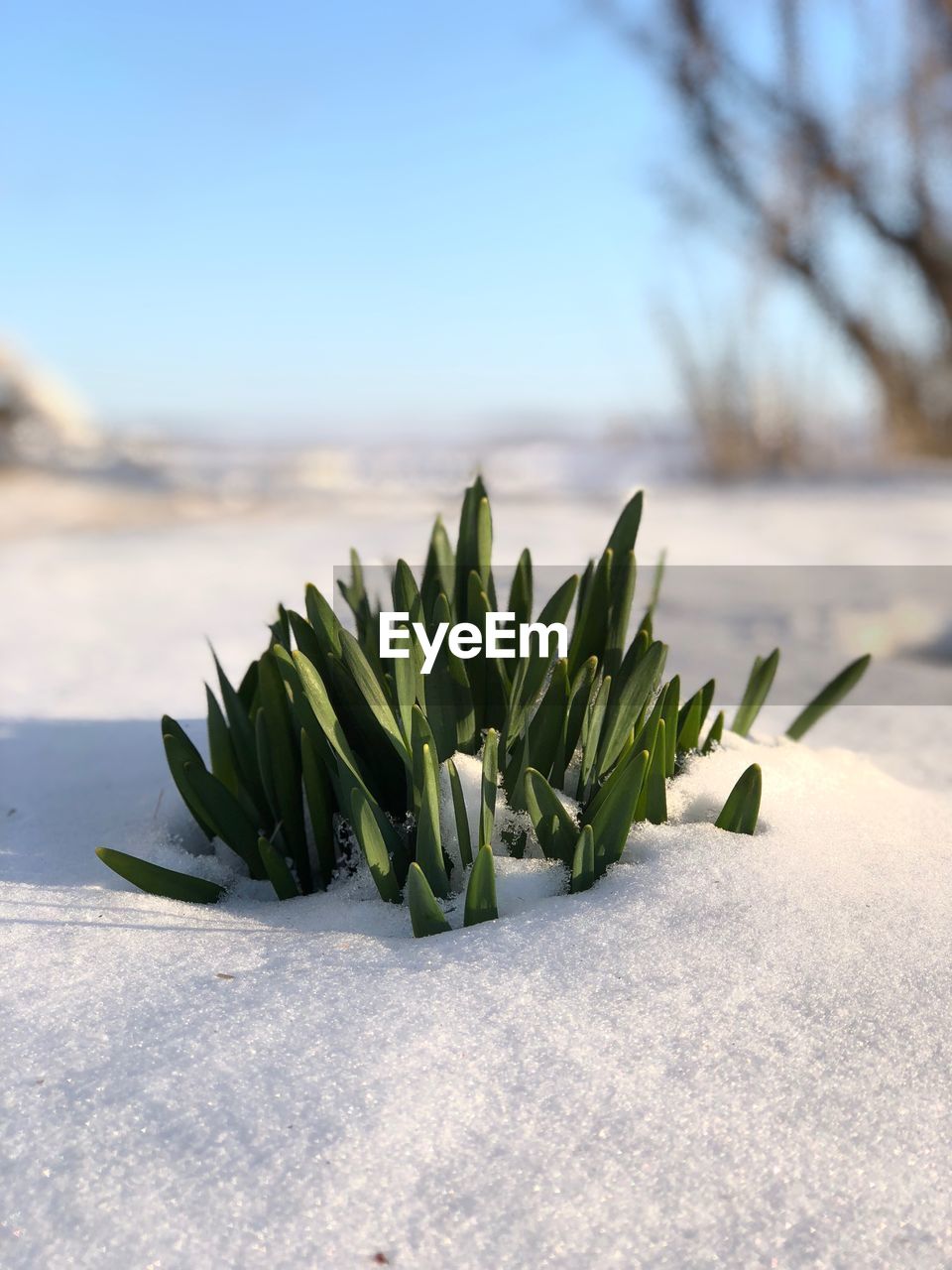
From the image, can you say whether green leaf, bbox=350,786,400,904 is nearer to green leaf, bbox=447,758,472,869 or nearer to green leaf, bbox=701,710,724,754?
green leaf, bbox=447,758,472,869

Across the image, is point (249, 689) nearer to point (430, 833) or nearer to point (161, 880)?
point (161, 880)

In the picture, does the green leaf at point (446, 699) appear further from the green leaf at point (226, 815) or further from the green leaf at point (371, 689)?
the green leaf at point (226, 815)

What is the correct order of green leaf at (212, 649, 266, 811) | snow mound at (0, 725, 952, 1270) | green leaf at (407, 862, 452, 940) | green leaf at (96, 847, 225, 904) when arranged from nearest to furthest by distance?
snow mound at (0, 725, 952, 1270)
green leaf at (407, 862, 452, 940)
green leaf at (96, 847, 225, 904)
green leaf at (212, 649, 266, 811)

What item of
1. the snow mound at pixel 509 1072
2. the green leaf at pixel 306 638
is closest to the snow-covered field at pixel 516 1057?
the snow mound at pixel 509 1072

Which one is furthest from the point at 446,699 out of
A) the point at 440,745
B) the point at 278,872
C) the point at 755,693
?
the point at 755,693

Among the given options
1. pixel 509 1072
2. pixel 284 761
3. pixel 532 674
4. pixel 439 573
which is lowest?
pixel 509 1072

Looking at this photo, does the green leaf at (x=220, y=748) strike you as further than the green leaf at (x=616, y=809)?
Yes

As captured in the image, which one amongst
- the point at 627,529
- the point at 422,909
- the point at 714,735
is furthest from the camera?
the point at 714,735

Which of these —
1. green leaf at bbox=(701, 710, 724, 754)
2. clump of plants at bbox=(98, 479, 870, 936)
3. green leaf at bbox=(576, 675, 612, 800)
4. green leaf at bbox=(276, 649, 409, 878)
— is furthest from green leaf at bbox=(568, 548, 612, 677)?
green leaf at bbox=(276, 649, 409, 878)
